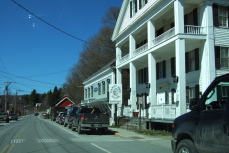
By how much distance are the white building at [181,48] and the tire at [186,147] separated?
→ 411 inches

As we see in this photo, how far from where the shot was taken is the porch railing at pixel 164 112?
A: 715 inches

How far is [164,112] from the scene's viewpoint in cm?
1922

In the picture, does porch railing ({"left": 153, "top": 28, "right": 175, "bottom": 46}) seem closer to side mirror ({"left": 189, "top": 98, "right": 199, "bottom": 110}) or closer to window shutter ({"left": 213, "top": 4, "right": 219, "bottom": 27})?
window shutter ({"left": 213, "top": 4, "right": 219, "bottom": 27})

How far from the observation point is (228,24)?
728 inches

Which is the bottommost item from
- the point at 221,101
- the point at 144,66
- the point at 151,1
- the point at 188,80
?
the point at 221,101

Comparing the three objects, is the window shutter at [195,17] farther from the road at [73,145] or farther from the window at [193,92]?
the road at [73,145]

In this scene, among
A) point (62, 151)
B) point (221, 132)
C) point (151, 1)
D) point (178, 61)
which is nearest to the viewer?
point (221, 132)

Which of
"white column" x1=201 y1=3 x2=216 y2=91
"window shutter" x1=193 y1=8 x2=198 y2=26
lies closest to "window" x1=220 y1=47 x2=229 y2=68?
"white column" x1=201 y1=3 x2=216 y2=91

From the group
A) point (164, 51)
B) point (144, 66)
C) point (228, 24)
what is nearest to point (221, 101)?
point (228, 24)

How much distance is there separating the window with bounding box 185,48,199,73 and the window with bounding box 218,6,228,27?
7.86 ft

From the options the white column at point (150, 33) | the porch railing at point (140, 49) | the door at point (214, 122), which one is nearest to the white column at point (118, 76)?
the porch railing at point (140, 49)

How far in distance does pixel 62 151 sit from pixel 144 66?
738 inches

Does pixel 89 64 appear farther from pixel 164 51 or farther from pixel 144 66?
pixel 164 51

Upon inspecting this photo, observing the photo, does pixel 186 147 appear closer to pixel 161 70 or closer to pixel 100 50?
pixel 161 70
